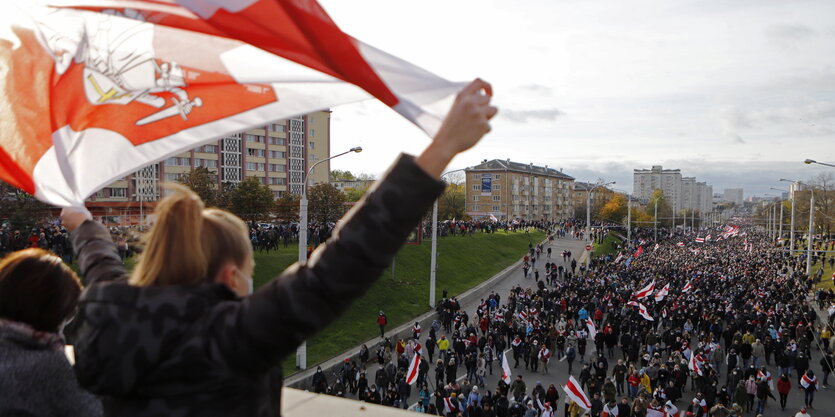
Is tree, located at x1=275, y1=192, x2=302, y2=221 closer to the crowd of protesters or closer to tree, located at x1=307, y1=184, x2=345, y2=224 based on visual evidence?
tree, located at x1=307, y1=184, x2=345, y2=224

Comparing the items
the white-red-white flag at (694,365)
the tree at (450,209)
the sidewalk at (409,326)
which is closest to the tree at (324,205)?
the sidewalk at (409,326)

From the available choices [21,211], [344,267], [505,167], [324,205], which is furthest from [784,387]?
[505,167]

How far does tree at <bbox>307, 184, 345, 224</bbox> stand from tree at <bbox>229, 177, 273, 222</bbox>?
3.28 meters

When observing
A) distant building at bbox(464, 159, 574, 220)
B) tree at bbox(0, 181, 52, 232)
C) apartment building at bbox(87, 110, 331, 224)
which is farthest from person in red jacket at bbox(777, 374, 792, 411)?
distant building at bbox(464, 159, 574, 220)

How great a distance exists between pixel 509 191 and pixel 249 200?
8465 cm

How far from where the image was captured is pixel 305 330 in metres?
1.43

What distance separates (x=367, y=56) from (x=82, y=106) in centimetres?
161

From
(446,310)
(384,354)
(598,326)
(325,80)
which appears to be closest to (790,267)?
(598,326)

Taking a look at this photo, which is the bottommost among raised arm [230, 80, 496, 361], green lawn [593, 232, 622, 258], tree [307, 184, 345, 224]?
green lawn [593, 232, 622, 258]

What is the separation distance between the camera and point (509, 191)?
11925cm

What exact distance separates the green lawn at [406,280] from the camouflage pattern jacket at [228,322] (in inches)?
532

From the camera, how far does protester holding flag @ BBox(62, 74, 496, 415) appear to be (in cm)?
140

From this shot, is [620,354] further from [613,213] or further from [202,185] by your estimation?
[613,213]

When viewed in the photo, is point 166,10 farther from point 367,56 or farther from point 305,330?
point 305,330
